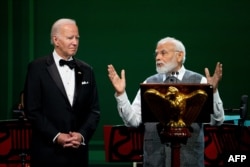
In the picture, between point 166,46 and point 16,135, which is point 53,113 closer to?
point 166,46

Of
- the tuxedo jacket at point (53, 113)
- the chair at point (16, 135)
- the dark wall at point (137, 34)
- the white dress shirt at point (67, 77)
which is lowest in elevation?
the chair at point (16, 135)

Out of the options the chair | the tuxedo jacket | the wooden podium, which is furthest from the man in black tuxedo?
the chair

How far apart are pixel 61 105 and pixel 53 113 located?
68 mm

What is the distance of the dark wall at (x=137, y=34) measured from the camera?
740 centimetres

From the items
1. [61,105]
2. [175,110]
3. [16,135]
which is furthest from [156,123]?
[16,135]

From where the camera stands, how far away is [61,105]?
307 centimetres

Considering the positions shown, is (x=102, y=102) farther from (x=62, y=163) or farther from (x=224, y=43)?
(x=62, y=163)

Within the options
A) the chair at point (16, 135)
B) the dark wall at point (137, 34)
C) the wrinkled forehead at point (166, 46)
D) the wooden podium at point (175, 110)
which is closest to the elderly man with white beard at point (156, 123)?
the wrinkled forehead at point (166, 46)

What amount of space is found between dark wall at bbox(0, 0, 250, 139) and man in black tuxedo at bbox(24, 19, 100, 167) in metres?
4.21

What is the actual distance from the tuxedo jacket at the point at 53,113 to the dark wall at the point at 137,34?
4255 millimetres

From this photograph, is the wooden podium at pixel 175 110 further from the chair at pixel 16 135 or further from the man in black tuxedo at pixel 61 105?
the chair at pixel 16 135

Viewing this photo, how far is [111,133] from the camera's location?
16.2 feet

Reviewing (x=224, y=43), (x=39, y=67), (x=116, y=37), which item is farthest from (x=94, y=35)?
(x=39, y=67)

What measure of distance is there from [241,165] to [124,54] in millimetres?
3496
